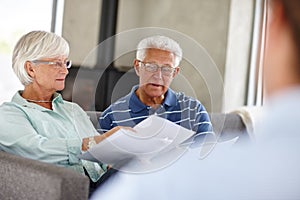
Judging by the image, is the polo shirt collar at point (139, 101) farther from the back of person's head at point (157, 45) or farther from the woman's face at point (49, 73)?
the woman's face at point (49, 73)

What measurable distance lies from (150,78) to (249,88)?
11.7 feet

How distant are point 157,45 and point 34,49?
450 mm

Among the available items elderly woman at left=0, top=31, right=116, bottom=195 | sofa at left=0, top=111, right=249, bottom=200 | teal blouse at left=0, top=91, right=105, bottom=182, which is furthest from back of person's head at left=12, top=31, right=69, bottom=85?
sofa at left=0, top=111, right=249, bottom=200

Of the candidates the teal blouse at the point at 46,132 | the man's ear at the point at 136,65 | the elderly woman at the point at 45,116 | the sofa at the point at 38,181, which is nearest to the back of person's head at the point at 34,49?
the elderly woman at the point at 45,116

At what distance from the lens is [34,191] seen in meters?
1.50

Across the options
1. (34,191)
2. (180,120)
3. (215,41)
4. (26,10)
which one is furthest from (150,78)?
(215,41)

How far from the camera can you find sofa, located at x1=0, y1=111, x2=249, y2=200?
1.40 m

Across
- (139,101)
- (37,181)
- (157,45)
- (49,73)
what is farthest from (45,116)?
(37,181)

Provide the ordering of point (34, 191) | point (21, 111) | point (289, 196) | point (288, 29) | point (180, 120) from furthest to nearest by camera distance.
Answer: point (180, 120)
point (21, 111)
point (34, 191)
point (289, 196)
point (288, 29)

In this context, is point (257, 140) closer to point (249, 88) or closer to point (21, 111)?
point (21, 111)

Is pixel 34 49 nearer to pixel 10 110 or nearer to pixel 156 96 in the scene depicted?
pixel 10 110

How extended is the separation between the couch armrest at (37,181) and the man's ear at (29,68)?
45 cm

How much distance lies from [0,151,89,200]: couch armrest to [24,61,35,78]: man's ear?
455 mm

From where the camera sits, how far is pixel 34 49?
2080 mm
